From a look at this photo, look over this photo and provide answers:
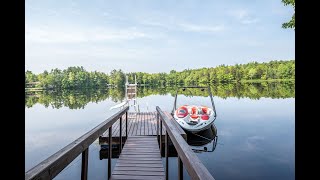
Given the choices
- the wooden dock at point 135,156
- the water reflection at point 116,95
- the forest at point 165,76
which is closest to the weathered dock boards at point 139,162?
the wooden dock at point 135,156

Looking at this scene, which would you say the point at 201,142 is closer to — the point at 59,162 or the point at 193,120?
the point at 193,120

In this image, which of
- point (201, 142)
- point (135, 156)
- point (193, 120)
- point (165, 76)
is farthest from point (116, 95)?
point (165, 76)

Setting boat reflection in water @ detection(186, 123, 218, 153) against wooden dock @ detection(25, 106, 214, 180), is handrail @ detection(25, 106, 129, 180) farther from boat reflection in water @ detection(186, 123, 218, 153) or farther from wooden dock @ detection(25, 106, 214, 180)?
boat reflection in water @ detection(186, 123, 218, 153)

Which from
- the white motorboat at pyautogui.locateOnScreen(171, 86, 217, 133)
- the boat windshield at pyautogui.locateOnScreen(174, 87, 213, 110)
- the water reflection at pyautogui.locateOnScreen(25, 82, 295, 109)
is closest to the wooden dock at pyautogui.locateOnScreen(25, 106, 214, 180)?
the white motorboat at pyautogui.locateOnScreen(171, 86, 217, 133)

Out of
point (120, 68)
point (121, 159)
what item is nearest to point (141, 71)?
point (120, 68)

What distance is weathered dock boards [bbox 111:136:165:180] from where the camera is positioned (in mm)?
3313

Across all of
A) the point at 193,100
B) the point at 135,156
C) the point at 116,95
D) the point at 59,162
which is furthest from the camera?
the point at 116,95

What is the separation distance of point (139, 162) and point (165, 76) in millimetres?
83578

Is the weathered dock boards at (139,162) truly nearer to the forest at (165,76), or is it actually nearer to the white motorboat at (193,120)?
the white motorboat at (193,120)

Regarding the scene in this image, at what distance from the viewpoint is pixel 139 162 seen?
12.7 ft

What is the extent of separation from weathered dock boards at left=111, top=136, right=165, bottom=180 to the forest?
60537 millimetres

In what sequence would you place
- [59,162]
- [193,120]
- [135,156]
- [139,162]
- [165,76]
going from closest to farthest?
[59,162] → [139,162] → [135,156] → [193,120] → [165,76]

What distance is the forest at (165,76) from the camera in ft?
218
